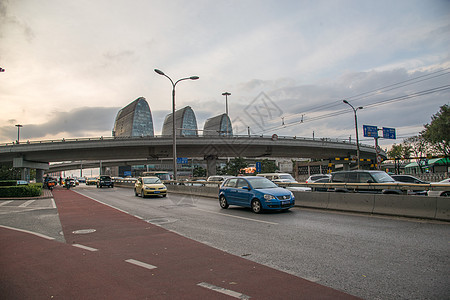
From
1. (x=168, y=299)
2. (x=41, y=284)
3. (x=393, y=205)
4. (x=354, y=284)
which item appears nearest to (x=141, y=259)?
(x=41, y=284)

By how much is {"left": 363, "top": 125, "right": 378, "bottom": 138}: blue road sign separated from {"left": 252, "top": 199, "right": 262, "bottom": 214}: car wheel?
101 ft

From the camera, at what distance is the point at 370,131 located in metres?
39.1

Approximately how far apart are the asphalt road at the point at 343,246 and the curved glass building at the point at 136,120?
135184 mm

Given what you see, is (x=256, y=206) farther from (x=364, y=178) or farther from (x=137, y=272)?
(x=137, y=272)

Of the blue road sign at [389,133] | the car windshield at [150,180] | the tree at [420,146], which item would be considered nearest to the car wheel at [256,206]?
the car windshield at [150,180]

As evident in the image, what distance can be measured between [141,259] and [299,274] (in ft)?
9.91

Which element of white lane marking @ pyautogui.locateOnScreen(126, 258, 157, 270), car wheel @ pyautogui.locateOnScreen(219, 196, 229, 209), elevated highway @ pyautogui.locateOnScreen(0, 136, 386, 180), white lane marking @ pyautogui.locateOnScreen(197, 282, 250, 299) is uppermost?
elevated highway @ pyautogui.locateOnScreen(0, 136, 386, 180)

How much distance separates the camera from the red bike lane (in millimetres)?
4148

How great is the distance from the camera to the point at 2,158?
49.7m

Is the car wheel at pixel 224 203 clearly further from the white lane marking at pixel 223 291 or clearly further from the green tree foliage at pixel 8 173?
the green tree foliage at pixel 8 173

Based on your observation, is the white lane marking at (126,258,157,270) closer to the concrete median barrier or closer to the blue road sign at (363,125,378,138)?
the concrete median barrier

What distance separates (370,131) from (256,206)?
106 ft

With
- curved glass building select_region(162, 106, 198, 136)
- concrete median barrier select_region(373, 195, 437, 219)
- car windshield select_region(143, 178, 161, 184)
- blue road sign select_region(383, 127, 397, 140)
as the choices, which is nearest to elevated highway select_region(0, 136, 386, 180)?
blue road sign select_region(383, 127, 397, 140)

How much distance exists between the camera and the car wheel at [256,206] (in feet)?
40.1
